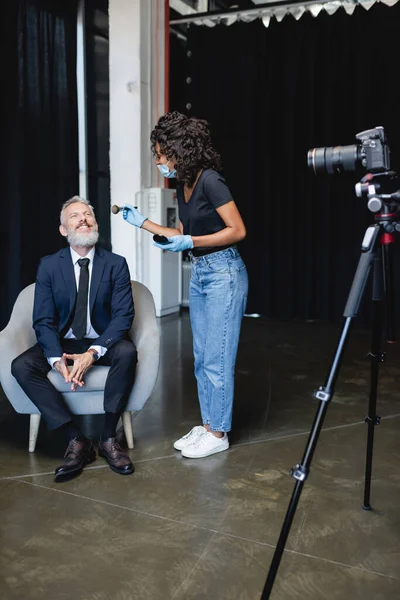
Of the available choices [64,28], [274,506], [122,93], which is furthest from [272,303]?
[274,506]

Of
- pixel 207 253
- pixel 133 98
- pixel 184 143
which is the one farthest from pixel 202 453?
pixel 133 98

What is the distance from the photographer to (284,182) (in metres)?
5.46

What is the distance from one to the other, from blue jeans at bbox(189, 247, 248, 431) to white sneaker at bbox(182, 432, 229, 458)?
5 cm

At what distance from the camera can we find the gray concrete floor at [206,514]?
1642 mm

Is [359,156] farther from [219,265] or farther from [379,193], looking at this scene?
[219,265]

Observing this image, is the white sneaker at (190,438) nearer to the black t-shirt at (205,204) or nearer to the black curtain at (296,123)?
the black t-shirt at (205,204)

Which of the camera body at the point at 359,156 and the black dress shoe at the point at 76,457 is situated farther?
the black dress shoe at the point at 76,457

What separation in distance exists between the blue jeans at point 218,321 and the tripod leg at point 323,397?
87 cm

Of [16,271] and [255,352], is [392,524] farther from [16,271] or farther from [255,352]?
[16,271]

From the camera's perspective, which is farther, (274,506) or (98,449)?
(98,449)

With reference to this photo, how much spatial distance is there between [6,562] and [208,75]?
189 inches

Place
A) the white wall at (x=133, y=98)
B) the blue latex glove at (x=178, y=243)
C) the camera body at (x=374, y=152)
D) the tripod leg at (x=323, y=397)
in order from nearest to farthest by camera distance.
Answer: the tripod leg at (x=323, y=397) < the camera body at (x=374, y=152) < the blue latex glove at (x=178, y=243) < the white wall at (x=133, y=98)

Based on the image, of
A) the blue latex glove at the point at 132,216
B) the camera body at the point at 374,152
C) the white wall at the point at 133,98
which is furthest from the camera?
the white wall at the point at 133,98

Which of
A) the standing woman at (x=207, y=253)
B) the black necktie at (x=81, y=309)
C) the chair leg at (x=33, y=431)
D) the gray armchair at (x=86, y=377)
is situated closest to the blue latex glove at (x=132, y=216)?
the standing woman at (x=207, y=253)
